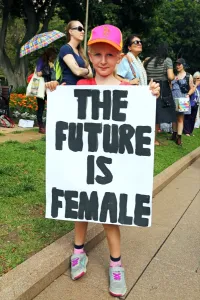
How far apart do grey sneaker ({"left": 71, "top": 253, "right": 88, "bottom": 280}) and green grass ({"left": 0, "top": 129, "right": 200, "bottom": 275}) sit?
303mm

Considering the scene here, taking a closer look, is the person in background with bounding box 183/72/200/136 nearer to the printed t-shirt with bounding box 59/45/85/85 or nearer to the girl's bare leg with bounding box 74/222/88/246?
the printed t-shirt with bounding box 59/45/85/85

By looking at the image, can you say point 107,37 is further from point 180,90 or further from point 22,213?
point 180,90

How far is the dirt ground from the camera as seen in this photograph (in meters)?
7.03

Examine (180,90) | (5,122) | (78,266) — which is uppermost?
(180,90)

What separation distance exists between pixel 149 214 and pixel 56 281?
2.70 feet

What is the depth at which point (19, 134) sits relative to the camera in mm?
7578

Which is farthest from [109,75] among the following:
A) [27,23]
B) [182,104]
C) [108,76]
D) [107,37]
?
[27,23]

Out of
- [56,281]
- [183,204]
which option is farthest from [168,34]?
[56,281]

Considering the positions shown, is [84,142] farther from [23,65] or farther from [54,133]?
[23,65]

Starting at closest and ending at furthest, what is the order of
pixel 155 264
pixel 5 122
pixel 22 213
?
pixel 155 264, pixel 22 213, pixel 5 122

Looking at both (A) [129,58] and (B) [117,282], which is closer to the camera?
(B) [117,282]

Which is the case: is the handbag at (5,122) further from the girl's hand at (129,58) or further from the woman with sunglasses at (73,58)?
the woman with sunglasses at (73,58)

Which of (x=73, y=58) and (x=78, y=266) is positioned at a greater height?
(x=73, y=58)

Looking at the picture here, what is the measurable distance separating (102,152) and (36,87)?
529 centimetres
